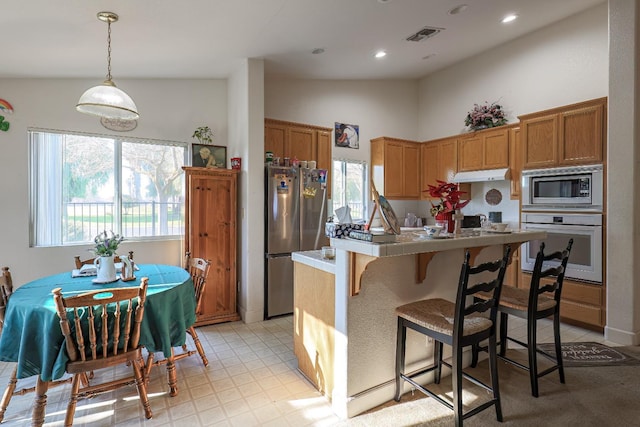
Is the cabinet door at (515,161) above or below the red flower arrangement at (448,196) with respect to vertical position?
above

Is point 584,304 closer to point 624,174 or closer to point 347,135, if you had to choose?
point 624,174

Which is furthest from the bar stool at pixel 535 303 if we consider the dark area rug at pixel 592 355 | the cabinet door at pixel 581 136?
the cabinet door at pixel 581 136

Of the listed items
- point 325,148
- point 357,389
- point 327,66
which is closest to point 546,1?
point 327,66

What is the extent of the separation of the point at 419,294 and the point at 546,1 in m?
3.63

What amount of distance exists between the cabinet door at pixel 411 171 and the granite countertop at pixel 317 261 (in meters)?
3.50

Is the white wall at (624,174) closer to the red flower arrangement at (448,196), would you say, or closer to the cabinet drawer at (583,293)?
the cabinet drawer at (583,293)

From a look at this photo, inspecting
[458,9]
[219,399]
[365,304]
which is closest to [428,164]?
[458,9]

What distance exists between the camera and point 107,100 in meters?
2.35

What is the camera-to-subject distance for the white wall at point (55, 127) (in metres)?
3.35

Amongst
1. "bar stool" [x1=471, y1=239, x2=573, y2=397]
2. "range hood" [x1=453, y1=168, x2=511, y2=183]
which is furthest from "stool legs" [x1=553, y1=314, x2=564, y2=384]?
"range hood" [x1=453, y1=168, x2=511, y2=183]

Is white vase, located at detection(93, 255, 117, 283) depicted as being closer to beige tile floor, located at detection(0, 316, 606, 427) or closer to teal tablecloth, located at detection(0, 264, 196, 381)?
teal tablecloth, located at detection(0, 264, 196, 381)

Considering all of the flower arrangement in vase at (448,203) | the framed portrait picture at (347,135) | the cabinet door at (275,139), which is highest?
the framed portrait picture at (347,135)

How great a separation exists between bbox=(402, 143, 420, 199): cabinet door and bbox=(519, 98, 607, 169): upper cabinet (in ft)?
6.07

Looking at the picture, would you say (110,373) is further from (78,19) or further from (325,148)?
(325,148)
